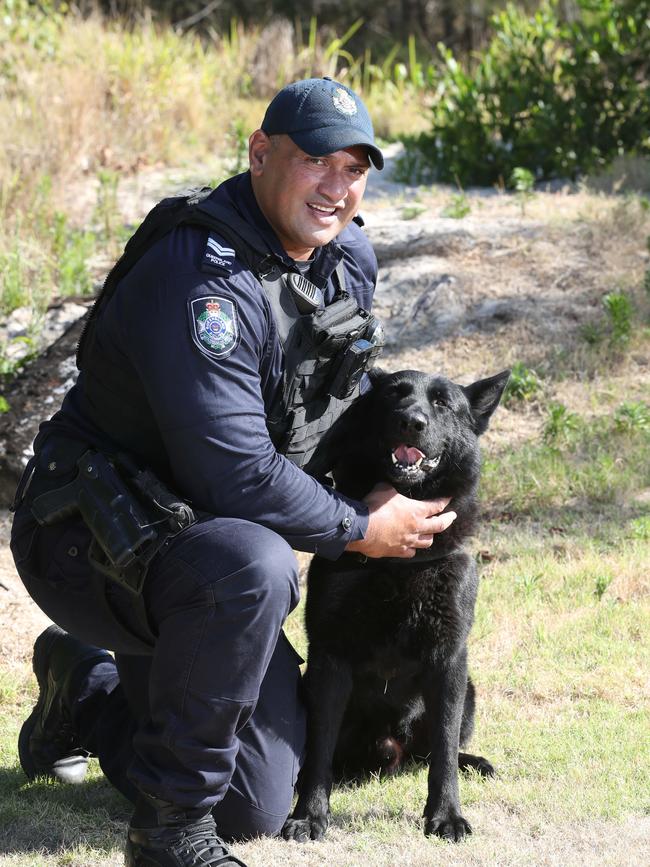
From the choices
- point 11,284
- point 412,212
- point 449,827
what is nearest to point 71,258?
point 11,284

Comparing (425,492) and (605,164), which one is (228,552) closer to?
(425,492)

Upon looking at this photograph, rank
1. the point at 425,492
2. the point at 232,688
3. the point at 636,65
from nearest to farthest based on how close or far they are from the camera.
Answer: the point at 232,688 → the point at 425,492 → the point at 636,65

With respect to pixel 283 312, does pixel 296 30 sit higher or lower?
lower

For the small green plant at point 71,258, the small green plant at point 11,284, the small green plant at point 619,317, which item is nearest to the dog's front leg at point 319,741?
the small green plant at point 619,317

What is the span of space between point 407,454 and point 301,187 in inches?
30.2

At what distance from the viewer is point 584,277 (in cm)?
647

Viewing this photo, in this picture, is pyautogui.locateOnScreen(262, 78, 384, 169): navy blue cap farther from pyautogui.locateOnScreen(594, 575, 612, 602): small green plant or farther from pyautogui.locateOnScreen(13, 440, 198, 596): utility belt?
pyautogui.locateOnScreen(594, 575, 612, 602): small green plant

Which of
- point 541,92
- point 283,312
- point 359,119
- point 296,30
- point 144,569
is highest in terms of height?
point 359,119

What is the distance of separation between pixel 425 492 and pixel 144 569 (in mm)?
976

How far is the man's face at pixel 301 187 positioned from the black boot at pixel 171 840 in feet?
4.61

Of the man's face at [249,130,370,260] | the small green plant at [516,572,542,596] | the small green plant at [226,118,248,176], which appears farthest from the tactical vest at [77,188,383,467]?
the small green plant at [226,118,248,176]

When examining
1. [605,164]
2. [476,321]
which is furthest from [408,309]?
[605,164]

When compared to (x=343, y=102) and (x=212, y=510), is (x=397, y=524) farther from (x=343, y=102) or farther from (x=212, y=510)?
(x=343, y=102)

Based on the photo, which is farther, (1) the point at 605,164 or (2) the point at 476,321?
(1) the point at 605,164
